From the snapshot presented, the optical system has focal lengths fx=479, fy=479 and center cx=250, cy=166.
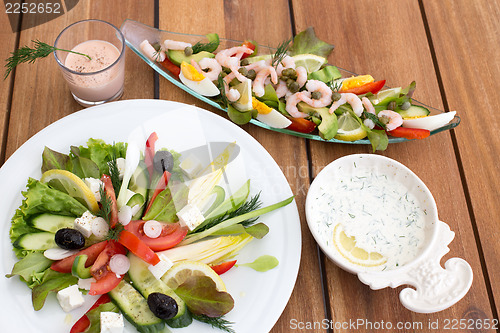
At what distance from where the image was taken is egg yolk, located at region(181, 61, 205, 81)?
178cm

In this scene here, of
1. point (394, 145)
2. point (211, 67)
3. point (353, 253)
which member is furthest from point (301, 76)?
point (353, 253)

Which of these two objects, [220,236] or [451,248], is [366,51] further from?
[220,236]

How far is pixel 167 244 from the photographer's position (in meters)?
1.47

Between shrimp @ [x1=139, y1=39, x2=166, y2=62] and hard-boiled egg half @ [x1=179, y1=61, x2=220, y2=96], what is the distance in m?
0.11

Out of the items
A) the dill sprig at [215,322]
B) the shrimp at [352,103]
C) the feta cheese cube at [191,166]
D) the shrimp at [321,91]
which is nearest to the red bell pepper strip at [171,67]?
the feta cheese cube at [191,166]

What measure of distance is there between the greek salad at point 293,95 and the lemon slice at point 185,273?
582mm

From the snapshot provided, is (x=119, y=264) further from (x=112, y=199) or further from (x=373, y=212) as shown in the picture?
(x=373, y=212)

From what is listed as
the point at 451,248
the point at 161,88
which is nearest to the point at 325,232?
the point at 451,248

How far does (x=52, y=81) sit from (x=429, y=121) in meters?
1.47

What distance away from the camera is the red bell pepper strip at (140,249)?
1.39 metres

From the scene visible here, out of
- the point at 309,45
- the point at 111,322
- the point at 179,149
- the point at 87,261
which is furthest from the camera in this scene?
the point at 309,45

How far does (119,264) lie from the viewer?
1.41 m

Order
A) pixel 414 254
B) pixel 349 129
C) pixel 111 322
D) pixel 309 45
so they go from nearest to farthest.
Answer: pixel 111 322 → pixel 414 254 → pixel 349 129 → pixel 309 45

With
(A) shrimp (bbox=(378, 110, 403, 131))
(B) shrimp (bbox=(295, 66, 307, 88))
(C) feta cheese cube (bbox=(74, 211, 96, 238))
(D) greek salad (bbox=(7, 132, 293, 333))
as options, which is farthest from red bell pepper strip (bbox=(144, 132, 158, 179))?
(A) shrimp (bbox=(378, 110, 403, 131))
